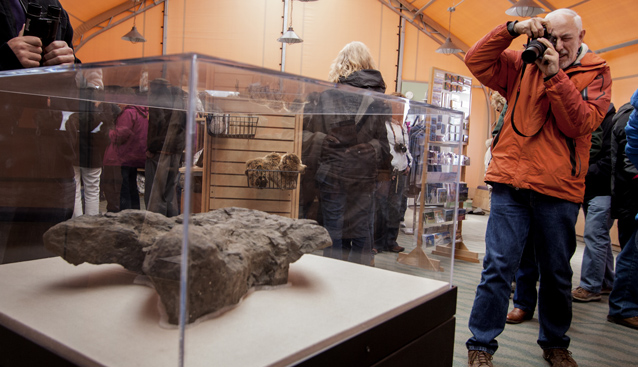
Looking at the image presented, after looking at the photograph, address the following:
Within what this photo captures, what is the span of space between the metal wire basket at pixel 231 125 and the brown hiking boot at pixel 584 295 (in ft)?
9.69

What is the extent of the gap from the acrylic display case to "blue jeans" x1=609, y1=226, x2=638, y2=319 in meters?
1.87

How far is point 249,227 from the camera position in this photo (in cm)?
114

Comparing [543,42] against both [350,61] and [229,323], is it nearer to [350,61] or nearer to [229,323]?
[350,61]

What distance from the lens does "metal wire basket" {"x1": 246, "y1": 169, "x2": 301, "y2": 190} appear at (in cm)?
112

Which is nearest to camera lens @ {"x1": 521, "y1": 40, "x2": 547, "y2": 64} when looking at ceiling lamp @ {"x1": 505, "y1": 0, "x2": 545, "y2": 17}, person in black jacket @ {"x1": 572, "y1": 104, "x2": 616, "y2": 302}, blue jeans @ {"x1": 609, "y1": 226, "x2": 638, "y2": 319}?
person in black jacket @ {"x1": 572, "y1": 104, "x2": 616, "y2": 302}

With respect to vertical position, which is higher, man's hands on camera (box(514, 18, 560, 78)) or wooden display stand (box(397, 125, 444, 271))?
man's hands on camera (box(514, 18, 560, 78))

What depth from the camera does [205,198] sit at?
96 centimetres

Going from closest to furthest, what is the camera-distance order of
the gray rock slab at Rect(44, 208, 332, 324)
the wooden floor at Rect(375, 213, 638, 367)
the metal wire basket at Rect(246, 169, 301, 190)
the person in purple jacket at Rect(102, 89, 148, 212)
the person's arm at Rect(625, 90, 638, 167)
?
the gray rock slab at Rect(44, 208, 332, 324) < the person in purple jacket at Rect(102, 89, 148, 212) < the metal wire basket at Rect(246, 169, 301, 190) < the wooden floor at Rect(375, 213, 638, 367) < the person's arm at Rect(625, 90, 638, 167)

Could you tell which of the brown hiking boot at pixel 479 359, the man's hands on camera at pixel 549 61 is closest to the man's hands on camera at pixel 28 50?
the man's hands on camera at pixel 549 61

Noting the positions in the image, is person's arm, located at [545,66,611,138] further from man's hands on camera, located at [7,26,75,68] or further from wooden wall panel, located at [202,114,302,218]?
man's hands on camera, located at [7,26,75,68]

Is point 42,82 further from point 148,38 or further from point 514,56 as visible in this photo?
point 148,38

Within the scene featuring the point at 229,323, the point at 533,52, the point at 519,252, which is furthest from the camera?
the point at 519,252

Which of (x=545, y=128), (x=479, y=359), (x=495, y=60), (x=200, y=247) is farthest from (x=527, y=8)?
(x=200, y=247)

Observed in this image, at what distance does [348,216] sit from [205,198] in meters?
0.51
